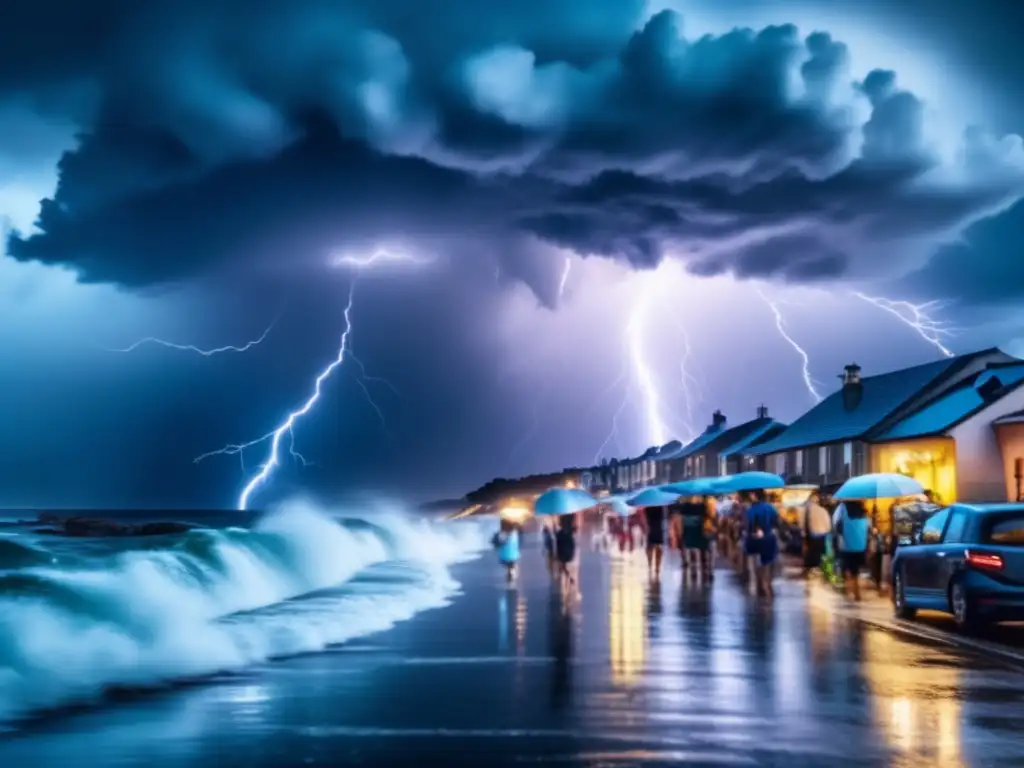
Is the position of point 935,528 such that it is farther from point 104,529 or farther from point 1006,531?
point 104,529

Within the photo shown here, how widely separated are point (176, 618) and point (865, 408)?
165 feet

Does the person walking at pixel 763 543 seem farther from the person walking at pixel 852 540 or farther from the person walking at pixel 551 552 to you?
the person walking at pixel 551 552

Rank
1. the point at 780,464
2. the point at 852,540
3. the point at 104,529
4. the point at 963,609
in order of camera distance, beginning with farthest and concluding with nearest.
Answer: the point at 104,529
the point at 780,464
the point at 852,540
the point at 963,609

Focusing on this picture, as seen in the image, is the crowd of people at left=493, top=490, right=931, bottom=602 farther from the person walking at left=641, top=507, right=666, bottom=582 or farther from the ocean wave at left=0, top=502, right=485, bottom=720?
the ocean wave at left=0, top=502, right=485, bottom=720

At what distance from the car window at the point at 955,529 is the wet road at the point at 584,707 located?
1.68 m

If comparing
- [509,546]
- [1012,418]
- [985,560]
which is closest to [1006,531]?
[985,560]

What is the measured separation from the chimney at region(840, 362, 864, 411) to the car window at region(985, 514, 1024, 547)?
49.2 m

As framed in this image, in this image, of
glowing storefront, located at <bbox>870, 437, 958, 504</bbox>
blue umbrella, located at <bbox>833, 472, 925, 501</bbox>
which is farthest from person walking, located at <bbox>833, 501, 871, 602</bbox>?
glowing storefront, located at <bbox>870, 437, 958, 504</bbox>

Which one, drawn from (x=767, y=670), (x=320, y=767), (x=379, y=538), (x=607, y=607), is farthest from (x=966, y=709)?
(x=379, y=538)

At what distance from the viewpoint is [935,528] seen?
18.4 metres

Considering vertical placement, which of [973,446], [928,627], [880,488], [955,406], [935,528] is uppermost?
[955,406]

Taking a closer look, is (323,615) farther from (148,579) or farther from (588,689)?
(588,689)

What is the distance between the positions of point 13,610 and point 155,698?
16.5 feet

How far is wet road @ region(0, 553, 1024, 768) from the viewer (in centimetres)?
809
